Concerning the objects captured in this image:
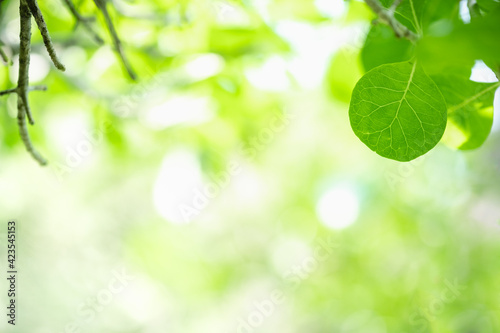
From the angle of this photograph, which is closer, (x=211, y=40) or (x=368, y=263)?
(x=211, y=40)

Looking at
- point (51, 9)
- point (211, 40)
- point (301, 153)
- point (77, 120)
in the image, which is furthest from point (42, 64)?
point (301, 153)

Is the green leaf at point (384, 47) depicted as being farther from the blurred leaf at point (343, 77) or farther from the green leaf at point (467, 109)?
the blurred leaf at point (343, 77)

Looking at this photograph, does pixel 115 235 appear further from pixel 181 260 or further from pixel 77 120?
pixel 77 120

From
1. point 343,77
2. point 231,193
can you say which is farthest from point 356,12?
point 231,193

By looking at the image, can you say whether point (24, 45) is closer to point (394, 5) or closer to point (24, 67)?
point (24, 67)

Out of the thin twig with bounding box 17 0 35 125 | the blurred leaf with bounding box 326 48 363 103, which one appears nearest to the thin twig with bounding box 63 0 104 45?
the thin twig with bounding box 17 0 35 125

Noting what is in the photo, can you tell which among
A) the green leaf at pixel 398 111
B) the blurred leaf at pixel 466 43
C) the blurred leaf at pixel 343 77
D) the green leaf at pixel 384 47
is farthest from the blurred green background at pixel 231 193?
the blurred leaf at pixel 466 43
